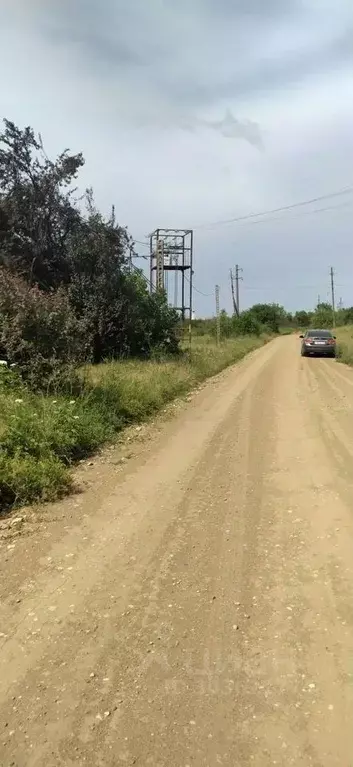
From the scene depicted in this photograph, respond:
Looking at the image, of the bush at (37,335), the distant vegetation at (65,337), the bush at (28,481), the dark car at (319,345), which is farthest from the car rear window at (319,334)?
the bush at (28,481)

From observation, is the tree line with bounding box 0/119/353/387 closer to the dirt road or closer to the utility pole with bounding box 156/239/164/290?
the utility pole with bounding box 156/239/164/290

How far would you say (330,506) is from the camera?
5.36 metres

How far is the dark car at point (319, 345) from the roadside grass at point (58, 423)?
16762 millimetres

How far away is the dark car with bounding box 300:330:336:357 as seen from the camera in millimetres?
28500

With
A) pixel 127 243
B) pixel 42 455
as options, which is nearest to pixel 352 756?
pixel 42 455

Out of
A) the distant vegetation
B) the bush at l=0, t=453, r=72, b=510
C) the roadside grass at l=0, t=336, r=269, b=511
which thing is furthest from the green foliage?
the bush at l=0, t=453, r=72, b=510

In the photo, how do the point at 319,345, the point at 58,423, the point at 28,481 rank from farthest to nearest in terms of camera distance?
the point at 319,345, the point at 58,423, the point at 28,481

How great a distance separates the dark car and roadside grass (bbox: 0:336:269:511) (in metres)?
16.8

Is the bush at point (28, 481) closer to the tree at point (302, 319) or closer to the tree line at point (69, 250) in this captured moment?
the tree line at point (69, 250)

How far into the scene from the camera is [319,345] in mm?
28562

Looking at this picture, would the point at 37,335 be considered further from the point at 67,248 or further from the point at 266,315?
the point at 266,315

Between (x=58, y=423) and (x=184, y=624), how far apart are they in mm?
4615

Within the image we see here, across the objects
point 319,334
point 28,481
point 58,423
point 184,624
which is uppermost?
point 319,334

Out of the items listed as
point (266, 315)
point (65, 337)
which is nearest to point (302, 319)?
point (266, 315)
